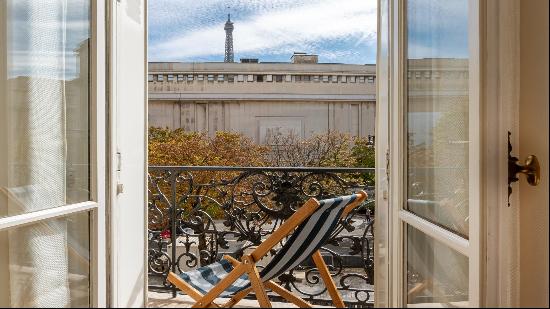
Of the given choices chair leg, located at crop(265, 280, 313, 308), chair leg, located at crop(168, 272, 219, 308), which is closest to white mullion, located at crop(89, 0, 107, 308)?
chair leg, located at crop(168, 272, 219, 308)

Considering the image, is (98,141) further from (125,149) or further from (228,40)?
(228,40)

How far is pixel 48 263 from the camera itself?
1756 mm

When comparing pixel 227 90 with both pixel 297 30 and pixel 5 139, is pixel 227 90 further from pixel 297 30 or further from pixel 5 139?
pixel 5 139

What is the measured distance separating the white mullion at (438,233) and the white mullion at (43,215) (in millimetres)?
1205

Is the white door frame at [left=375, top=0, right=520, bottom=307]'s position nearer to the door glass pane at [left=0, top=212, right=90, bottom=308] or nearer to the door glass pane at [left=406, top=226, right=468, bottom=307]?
the door glass pane at [left=406, top=226, right=468, bottom=307]

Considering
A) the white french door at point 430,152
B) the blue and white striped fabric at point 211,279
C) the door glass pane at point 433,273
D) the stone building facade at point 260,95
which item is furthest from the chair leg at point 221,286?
the stone building facade at point 260,95

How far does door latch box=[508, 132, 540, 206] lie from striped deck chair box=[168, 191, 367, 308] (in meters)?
0.80

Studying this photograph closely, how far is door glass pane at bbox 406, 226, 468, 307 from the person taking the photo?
1.30m

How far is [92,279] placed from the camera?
1822 mm

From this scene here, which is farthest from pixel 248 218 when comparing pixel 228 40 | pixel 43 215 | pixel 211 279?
pixel 228 40

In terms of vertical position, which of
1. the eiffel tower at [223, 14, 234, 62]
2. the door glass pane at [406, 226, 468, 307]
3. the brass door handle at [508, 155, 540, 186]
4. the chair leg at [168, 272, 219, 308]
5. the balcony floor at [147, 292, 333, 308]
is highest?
the eiffel tower at [223, 14, 234, 62]

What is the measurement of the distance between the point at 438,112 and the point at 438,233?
394 mm

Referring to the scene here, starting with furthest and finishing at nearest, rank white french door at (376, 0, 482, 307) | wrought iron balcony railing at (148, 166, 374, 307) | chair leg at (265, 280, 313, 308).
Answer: wrought iron balcony railing at (148, 166, 374, 307), chair leg at (265, 280, 313, 308), white french door at (376, 0, 482, 307)

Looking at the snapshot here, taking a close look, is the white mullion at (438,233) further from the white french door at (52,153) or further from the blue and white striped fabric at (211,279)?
the white french door at (52,153)
